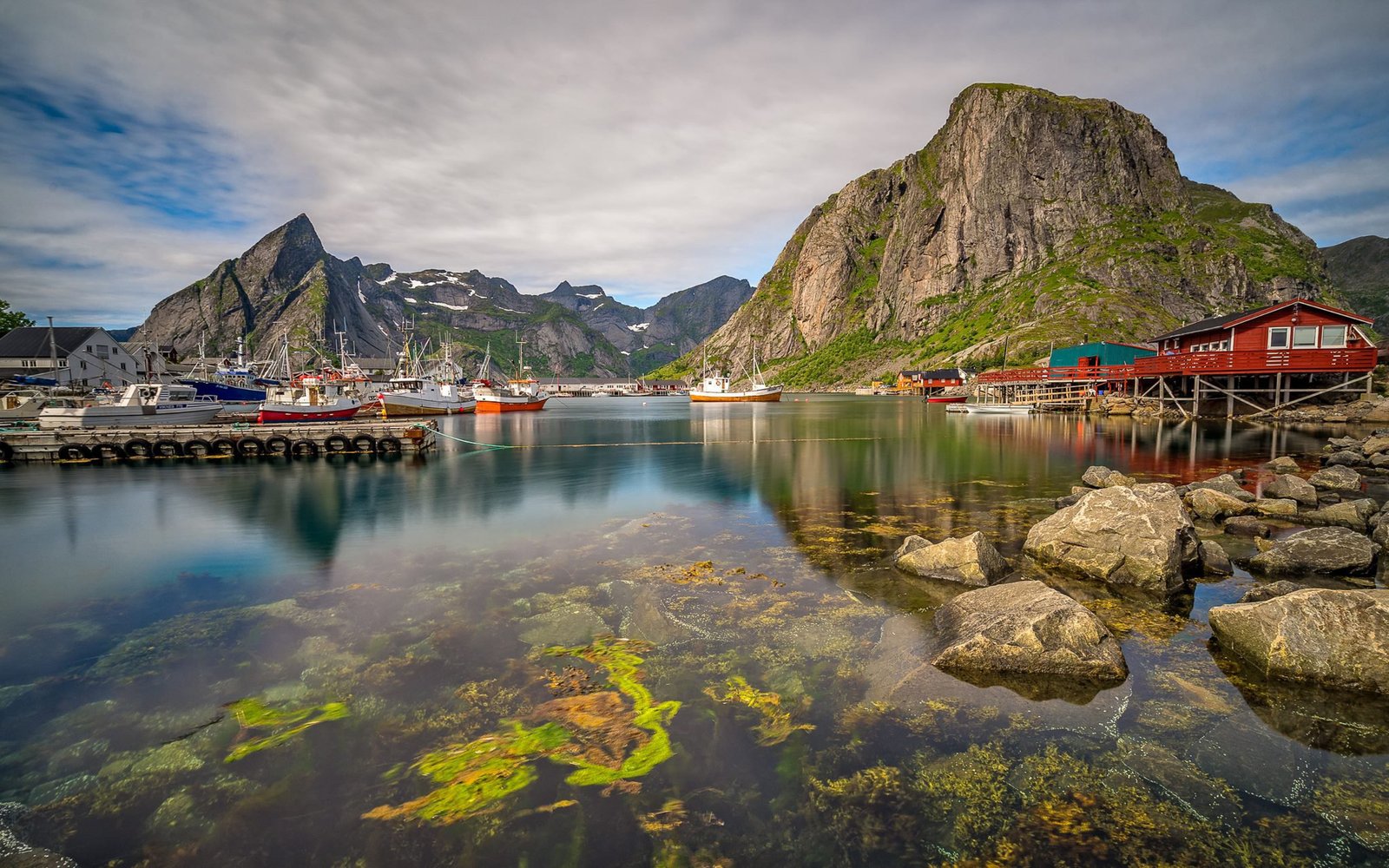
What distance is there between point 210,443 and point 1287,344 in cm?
9286

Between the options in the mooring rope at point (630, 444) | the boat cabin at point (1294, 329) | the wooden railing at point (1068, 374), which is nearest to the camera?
the mooring rope at point (630, 444)

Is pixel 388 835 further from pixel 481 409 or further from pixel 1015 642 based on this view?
pixel 481 409

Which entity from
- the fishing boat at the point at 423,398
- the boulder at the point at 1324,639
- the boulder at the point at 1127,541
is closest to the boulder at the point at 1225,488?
the boulder at the point at 1127,541

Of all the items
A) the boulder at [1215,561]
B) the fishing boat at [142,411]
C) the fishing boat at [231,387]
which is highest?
the fishing boat at [231,387]

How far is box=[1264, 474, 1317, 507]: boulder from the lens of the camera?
779 inches

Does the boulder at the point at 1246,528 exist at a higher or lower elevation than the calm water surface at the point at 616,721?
higher

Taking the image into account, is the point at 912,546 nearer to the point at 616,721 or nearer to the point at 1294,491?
the point at 616,721

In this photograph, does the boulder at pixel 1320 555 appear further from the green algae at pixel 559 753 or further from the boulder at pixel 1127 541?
the green algae at pixel 559 753

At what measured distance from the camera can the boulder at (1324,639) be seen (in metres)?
8.70

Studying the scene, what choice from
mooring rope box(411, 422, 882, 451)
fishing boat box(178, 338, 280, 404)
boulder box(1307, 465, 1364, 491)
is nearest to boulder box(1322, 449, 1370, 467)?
boulder box(1307, 465, 1364, 491)

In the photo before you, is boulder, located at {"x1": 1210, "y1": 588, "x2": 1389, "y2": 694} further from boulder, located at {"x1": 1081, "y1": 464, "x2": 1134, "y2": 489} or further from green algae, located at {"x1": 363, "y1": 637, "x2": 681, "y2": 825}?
boulder, located at {"x1": 1081, "y1": 464, "x2": 1134, "y2": 489}

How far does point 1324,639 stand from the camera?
9.03 m

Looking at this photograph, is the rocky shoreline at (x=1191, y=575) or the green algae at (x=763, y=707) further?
the rocky shoreline at (x=1191, y=575)

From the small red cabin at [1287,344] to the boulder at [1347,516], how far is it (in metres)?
44.1
